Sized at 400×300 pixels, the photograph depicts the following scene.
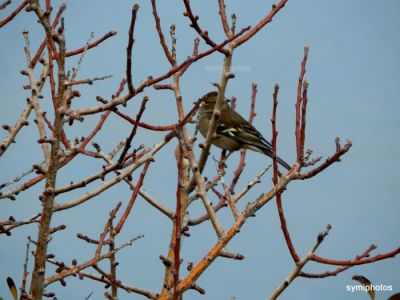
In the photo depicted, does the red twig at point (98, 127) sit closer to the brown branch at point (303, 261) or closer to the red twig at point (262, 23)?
the red twig at point (262, 23)

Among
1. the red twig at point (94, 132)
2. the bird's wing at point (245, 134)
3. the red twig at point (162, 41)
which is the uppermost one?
the bird's wing at point (245, 134)

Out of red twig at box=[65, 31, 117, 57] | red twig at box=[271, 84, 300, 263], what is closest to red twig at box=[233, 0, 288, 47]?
red twig at box=[271, 84, 300, 263]

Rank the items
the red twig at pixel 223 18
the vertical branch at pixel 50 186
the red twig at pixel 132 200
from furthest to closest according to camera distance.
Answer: the red twig at pixel 223 18 → the red twig at pixel 132 200 → the vertical branch at pixel 50 186

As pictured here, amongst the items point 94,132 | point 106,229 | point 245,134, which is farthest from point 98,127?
point 245,134

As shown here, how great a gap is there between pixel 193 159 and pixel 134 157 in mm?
546

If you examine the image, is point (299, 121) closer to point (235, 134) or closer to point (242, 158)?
point (242, 158)

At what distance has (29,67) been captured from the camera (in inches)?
247

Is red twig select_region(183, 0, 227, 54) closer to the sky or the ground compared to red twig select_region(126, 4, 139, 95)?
closer to the sky

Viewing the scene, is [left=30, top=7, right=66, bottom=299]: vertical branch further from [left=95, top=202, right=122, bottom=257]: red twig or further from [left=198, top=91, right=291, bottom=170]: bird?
[left=198, top=91, right=291, bottom=170]: bird

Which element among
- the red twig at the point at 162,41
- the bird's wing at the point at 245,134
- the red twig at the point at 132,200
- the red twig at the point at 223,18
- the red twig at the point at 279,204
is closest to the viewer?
the red twig at the point at 279,204

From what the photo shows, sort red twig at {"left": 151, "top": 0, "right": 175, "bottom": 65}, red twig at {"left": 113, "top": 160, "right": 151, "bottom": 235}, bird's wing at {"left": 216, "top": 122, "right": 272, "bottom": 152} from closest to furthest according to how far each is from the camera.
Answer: red twig at {"left": 113, "top": 160, "right": 151, "bottom": 235}
red twig at {"left": 151, "top": 0, "right": 175, "bottom": 65}
bird's wing at {"left": 216, "top": 122, "right": 272, "bottom": 152}

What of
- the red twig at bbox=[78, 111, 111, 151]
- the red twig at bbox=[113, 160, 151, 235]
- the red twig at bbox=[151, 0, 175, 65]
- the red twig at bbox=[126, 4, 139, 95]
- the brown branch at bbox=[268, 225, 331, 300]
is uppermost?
the red twig at bbox=[151, 0, 175, 65]

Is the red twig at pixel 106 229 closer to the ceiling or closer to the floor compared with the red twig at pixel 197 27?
closer to the floor

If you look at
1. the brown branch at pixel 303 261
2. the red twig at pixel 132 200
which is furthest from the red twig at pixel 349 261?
the red twig at pixel 132 200
